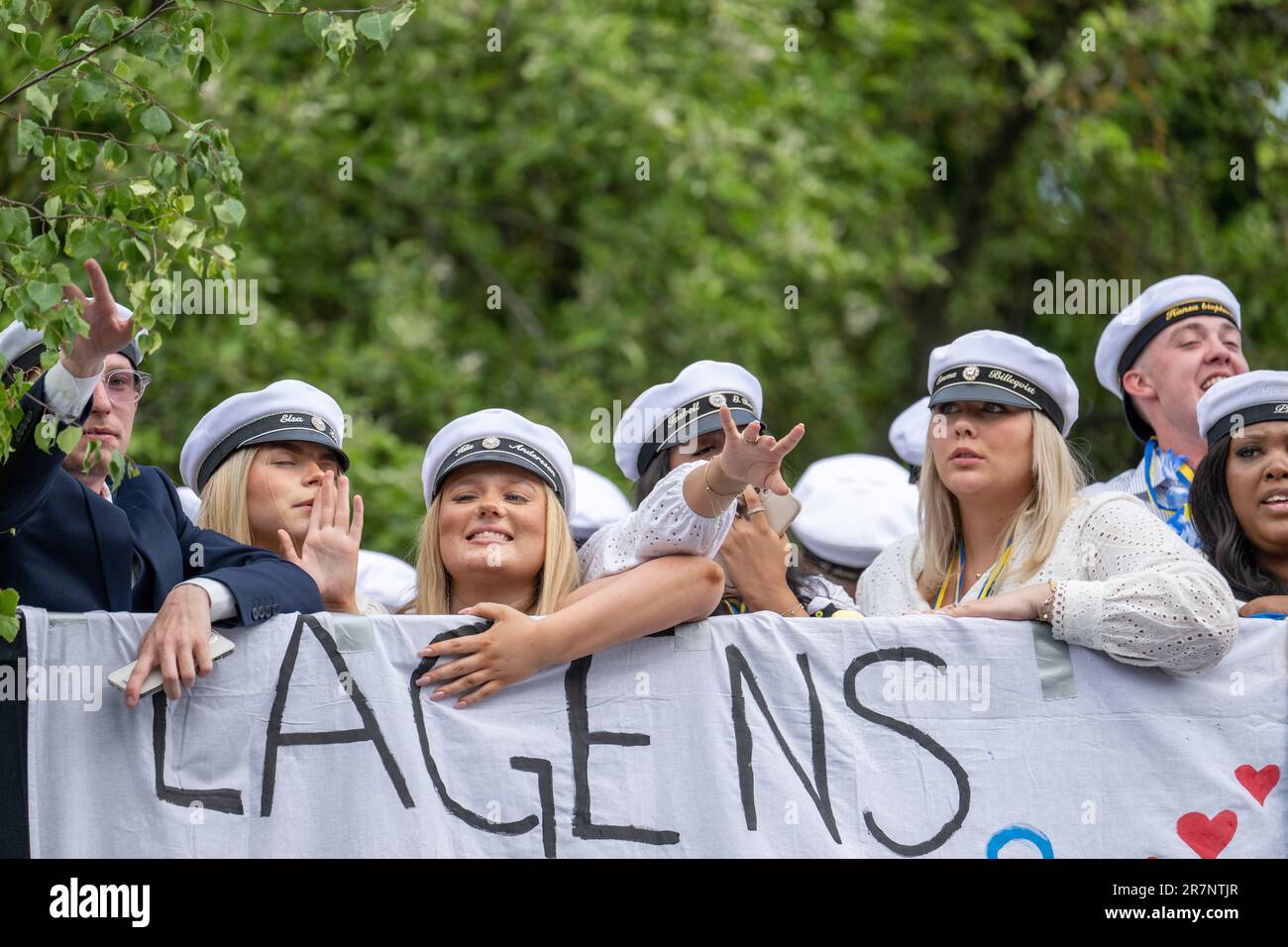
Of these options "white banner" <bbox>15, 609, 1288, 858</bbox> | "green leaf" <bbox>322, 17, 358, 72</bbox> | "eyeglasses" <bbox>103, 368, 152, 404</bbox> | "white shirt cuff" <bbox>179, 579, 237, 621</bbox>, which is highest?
"green leaf" <bbox>322, 17, 358, 72</bbox>

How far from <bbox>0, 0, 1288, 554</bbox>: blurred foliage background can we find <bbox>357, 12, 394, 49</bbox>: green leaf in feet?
16.5

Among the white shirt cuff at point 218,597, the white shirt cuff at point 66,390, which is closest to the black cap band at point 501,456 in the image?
the white shirt cuff at point 218,597

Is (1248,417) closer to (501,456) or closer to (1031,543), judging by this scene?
(1031,543)

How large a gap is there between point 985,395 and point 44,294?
2306mm

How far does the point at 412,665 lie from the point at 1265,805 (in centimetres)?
193

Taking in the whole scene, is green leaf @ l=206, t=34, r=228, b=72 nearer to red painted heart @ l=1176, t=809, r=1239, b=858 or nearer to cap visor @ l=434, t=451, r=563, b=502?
cap visor @ l=434, t=451, r=563, b=502

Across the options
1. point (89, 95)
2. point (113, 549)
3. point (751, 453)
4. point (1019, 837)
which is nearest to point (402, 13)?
point (89, 95)

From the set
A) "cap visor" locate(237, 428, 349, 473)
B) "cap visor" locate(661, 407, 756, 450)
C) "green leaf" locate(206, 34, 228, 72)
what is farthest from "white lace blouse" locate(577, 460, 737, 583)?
"green leaf" locate(206, 34, 228, 72)

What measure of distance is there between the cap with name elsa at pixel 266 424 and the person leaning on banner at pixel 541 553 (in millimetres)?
304

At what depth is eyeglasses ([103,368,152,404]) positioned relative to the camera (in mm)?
4523

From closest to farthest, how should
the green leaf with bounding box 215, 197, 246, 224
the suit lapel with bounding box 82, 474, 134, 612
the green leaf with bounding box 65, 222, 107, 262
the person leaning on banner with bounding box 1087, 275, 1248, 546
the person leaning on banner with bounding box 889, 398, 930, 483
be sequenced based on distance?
the green leaf with bounding box 65, 222, 107, 262 < the green leaf with bounding box 215, 197, 246, 224 < the suit lapel with bounding box 82, 474, 134, 612 < the person leaning on banner with bounding box 1087, 275, 1248, 546 < the person leaning on banner with bounding box 889, 398, 930, 483

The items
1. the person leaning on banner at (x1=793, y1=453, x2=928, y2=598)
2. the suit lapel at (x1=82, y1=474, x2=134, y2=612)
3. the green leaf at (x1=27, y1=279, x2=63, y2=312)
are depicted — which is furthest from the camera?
the person leaning on banner at (x1=793, y1=453, x2=928, y2=598)

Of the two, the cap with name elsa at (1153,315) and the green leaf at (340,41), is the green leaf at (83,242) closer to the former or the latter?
the green leaf at (340,41)

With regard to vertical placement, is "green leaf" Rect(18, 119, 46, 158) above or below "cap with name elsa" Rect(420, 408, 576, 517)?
above
